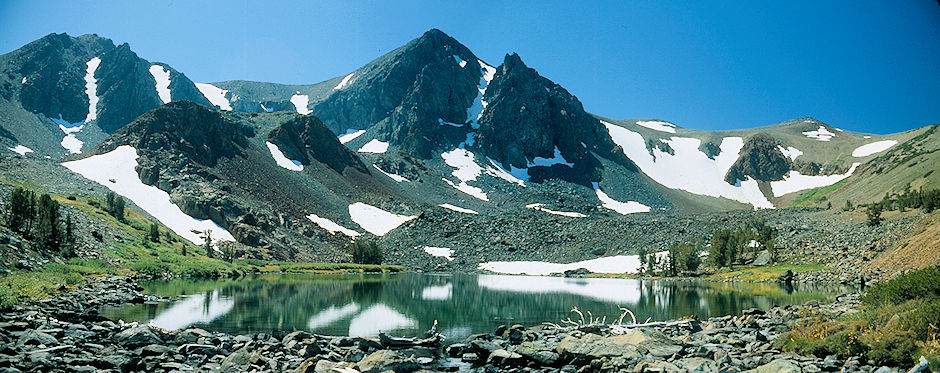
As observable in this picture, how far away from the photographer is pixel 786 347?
16109mm

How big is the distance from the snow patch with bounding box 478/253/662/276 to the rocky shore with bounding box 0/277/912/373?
66960 millimetres

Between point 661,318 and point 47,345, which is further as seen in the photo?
point 661,318

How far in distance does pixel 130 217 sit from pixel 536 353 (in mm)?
78648

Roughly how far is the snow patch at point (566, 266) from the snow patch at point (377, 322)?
5812 centimetres

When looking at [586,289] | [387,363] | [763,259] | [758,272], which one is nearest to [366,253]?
[586,289]

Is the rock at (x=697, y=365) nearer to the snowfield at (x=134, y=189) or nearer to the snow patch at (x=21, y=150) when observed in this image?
the snowfield at (x=134, y=189)

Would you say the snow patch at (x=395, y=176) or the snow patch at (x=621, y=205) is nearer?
the snow patch at (x=395, y=176)

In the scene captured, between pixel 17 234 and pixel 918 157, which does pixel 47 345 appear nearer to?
pixel 17 234

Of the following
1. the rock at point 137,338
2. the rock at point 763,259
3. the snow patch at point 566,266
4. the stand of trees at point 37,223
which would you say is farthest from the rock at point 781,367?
the snow patch at point 566,266

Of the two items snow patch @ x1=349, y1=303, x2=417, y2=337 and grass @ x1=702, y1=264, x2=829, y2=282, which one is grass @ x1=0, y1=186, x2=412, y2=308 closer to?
snow patch @ x1=349, y1=303, x2=417, y2=337

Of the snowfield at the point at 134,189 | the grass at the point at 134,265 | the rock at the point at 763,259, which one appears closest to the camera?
the grass at the point at 134,265

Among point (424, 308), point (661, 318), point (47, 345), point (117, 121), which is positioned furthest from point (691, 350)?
point (117, 121)

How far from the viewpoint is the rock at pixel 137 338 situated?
745 inches

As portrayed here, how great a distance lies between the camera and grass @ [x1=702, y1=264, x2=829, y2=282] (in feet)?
200
